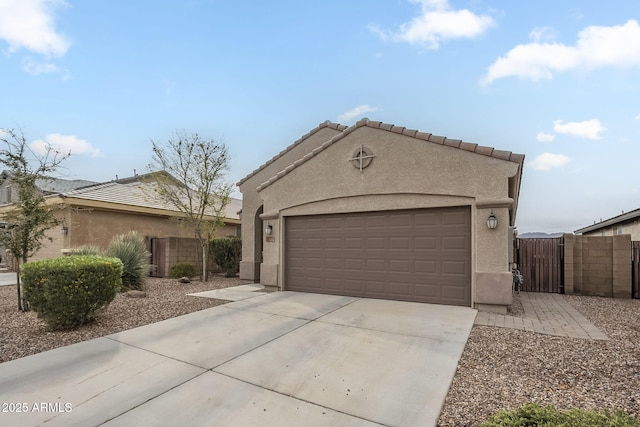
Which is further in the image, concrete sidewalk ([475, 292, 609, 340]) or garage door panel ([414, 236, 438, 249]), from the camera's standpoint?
garage door panel ([414, 236, 438, 249])

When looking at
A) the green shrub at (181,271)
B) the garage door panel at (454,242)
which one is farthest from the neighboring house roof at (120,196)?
the garage door panel at (454,242)

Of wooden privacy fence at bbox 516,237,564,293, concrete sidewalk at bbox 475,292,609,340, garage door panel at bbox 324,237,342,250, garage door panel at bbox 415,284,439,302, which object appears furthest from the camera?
wooden privacy fence at bbox 516,237,564,293

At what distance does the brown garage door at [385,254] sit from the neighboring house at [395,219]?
3 centimetres

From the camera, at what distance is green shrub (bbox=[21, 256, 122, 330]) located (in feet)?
19.6

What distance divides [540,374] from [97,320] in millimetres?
7768

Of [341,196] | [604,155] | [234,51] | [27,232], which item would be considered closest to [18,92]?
[27,232]

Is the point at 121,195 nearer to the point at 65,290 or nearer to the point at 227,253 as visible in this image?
the point at 227,253

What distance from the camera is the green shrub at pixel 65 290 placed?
5.96 m

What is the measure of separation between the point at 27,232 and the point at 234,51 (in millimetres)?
8513

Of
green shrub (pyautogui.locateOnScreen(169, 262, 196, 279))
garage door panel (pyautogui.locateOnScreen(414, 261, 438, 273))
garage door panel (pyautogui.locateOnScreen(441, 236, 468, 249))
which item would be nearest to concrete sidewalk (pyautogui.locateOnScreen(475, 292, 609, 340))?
garage door panel (pyautogui.locateOnScreen(414, 261, 438, 273))

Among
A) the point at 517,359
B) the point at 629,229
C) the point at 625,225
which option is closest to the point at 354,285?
the point at 517,359

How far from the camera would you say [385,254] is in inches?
348

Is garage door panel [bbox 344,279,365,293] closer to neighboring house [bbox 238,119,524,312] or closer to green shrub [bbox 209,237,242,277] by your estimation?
neighboring house [bbox 238,119,524,312]

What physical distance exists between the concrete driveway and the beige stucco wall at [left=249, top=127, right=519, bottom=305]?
1.92 metres
